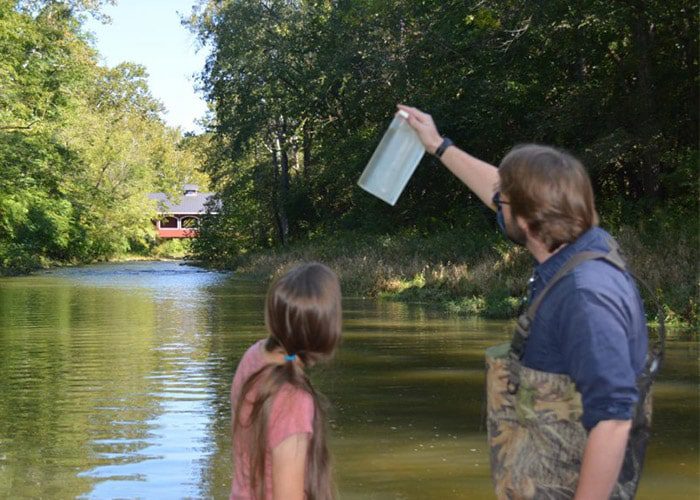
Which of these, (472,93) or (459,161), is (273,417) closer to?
(459,161)

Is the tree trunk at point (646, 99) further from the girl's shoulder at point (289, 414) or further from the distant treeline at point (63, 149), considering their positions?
the girl's shoulder at point (289, 414)

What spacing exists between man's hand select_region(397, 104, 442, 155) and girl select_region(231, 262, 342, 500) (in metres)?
0.63

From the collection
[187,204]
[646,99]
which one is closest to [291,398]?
[646,99]

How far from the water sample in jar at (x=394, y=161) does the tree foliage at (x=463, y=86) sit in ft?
72.0

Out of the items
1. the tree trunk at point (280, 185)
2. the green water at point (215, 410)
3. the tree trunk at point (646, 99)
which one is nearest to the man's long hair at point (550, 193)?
the green water at point (215, 410)

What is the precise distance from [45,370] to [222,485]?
7207 mm

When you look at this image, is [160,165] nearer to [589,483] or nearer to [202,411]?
[202,411]

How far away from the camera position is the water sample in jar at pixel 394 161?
11.9 ft

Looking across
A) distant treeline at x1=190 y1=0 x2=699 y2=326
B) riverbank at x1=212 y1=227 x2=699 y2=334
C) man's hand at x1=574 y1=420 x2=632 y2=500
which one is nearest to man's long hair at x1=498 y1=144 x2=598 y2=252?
man's hand at x1=574 y1=420 x2=632 y2=500

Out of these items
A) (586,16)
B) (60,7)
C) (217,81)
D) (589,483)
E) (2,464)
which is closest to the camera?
(589,483)

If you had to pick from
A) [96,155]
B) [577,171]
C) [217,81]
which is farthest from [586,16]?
[96,155]

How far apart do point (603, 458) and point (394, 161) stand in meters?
1.22

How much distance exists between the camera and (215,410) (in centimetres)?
1111

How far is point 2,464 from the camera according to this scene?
8531 mm
